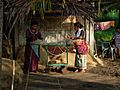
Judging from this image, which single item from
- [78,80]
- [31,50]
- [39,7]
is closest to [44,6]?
[39,7]

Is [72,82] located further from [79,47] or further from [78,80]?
[79,47]

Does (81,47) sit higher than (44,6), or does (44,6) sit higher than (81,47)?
(44,6)

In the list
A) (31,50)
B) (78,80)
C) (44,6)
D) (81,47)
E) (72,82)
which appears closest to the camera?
(44,6)

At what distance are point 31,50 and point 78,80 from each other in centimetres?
173

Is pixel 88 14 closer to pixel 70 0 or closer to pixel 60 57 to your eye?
pixel 70 0

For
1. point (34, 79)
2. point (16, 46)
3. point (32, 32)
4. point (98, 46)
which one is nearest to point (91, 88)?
point (34, 79)

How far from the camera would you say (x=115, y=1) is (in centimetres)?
651

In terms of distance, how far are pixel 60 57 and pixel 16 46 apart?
1.98m

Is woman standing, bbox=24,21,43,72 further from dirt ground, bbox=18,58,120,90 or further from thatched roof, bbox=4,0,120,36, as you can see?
thatched roof, bbox=4,0,120,36

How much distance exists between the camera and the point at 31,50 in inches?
459

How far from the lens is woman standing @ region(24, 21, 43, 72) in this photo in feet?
37.8

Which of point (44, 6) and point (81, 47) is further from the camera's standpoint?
point (81, 47)

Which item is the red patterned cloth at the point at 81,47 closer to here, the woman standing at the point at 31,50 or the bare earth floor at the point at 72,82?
the bare earth floor at the point at 72,82

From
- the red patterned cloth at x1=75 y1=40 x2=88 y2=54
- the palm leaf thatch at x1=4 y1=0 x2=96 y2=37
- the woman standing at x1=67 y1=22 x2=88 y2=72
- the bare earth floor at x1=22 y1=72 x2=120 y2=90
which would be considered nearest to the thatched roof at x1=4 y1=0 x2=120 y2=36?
the palm leaf thatch at x1=4 y1=0 x2=96 y2=37
